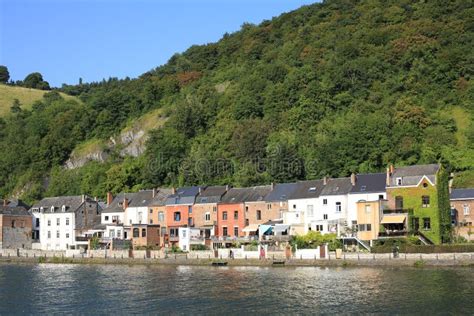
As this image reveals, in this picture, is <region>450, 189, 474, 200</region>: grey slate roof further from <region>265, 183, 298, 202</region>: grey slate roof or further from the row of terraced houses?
<region>265, 183, 298, 202</region>: grey slate roof

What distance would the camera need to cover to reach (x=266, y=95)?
120688mm

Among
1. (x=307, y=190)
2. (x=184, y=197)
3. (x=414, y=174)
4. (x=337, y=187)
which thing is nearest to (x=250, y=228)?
(x=307, y=190)

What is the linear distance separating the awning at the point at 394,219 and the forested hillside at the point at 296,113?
18.7m

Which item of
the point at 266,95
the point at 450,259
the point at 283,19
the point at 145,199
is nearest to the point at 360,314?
the point at 450,259

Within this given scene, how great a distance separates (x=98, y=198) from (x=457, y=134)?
5156 cm

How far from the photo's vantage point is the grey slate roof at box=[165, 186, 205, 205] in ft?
294

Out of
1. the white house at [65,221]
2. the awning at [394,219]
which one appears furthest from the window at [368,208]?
the white house at [65,221]

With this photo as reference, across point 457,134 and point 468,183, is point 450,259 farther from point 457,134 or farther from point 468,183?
point 457,134

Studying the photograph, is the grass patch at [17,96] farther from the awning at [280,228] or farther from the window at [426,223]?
the window at [426,223]

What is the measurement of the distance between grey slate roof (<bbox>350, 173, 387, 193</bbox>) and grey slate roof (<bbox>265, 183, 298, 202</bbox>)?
27.3ft

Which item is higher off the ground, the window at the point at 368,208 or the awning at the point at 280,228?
the window at the point at 368,208

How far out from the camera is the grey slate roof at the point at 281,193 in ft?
270

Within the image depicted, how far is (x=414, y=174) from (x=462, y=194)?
776 centimetres

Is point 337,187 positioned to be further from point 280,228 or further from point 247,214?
point 247,214
